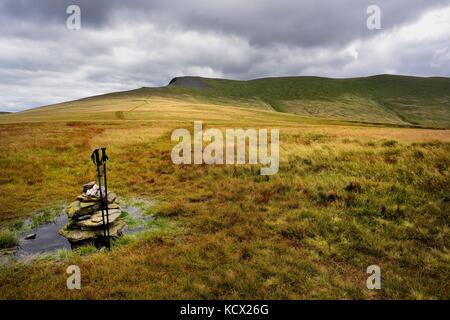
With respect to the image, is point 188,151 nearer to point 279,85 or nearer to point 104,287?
point 104,287

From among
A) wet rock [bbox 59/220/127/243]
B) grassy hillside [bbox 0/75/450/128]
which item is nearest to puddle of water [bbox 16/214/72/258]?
wet rock [bbox 59/220/127/243]

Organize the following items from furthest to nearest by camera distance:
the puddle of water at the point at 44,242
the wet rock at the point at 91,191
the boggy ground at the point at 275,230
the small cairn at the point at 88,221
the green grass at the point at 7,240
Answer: the wet rock at the point at 91,191, the small cairn at the point at 88,221, the green grass at the point at 7,240, the puddle of water at the point at 44,242, the boggy ground at the point at 275,230

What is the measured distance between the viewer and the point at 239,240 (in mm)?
9648

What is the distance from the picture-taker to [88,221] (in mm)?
10992

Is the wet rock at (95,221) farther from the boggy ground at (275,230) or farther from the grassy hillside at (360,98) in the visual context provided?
the grassy hillside at (360,98)

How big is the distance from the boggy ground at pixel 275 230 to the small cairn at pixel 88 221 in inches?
49.0

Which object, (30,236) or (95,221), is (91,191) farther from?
(30,236)

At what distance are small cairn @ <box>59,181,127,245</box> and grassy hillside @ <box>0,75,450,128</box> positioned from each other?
97240 mm

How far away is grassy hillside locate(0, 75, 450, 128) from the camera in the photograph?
386 feet

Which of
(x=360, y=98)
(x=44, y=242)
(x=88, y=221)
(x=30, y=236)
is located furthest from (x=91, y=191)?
(x=360, y=98)

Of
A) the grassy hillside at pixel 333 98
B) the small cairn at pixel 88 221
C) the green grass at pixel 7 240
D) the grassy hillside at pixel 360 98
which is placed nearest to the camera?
the green grass at pixel 7 240

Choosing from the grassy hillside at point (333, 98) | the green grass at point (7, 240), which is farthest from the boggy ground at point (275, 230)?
the grassy hillside at point (333, 98)

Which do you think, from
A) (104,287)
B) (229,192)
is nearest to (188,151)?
(229,192)

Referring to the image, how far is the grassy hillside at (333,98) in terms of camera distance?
11753cm
